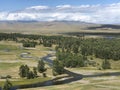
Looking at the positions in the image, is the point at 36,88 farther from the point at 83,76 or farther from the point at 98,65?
the point at 98,65

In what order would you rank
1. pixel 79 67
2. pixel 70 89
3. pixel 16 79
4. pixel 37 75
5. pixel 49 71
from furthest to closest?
1. pixel 79 67
2. pixel 49 71
3. pixel 37 75
4. pixel 16 79
5. pixel 70 89

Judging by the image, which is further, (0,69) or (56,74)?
(0,69)

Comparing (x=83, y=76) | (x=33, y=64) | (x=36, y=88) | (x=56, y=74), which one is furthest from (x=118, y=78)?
(x=33, y=64)

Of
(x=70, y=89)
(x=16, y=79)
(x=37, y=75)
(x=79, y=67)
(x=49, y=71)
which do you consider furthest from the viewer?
(x=79, y=67)

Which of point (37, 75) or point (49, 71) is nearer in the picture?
point (37, 75)

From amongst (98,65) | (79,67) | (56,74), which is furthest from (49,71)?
(98,65)

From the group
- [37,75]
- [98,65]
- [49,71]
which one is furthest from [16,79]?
[98,65]

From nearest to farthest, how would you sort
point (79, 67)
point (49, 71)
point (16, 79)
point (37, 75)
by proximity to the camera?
point (16, 79) < point (37, 75) < point (49, 71) < point (79, 67)

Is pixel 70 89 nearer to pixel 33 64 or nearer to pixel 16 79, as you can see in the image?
pixel 16 79
